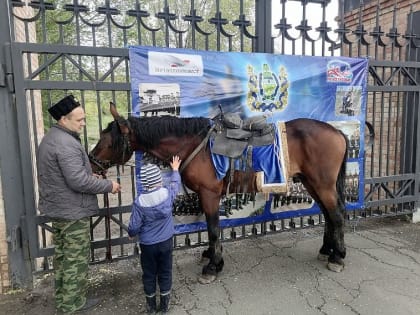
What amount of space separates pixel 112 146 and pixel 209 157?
3.20 feet

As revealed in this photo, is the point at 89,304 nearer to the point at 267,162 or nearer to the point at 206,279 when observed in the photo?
the point at 206,279

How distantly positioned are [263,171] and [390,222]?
10.1 feet

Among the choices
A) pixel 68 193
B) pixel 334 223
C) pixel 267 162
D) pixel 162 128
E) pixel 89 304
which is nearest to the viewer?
pixel 68 193

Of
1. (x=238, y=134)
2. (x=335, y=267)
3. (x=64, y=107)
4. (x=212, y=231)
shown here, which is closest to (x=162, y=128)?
(x=238, y=134)

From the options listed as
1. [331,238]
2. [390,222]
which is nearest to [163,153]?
[331,238]

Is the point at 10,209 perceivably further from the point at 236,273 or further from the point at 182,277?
the point at 236,273

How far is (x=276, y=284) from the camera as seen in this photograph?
336cm

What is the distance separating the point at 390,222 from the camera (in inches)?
208

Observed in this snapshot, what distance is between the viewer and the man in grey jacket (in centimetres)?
264

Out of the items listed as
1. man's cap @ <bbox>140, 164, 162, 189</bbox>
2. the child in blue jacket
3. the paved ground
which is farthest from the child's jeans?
man's cap @ <bbox>140, 164, 162, 189</bbox>

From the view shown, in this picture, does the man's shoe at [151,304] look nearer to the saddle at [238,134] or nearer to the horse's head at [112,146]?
the horse's head at [112,146]

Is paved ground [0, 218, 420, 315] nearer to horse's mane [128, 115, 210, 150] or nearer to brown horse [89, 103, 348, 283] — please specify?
brown horse [89, 103, 348, 283]

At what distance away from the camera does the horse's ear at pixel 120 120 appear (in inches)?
119

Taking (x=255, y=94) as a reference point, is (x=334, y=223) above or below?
Answer: below
